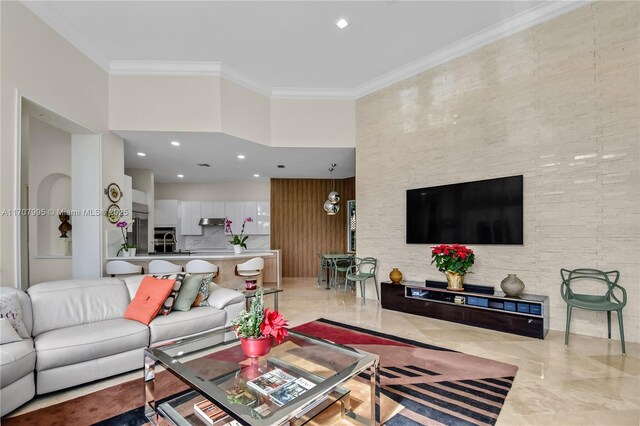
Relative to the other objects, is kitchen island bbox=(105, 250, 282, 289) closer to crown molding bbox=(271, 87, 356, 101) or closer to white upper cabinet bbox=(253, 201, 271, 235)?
white upper cabinet bbox=(253, 201, 271, 235)

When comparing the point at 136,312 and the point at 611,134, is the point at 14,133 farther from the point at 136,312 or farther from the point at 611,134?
the point at 611,134

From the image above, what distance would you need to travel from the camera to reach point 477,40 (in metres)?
4.23

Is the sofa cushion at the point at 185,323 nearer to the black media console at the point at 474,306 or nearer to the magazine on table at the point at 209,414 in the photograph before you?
the magazine on table at the point at 209,414

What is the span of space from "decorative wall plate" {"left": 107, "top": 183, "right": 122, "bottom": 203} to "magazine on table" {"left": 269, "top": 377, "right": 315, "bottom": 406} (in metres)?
4.27

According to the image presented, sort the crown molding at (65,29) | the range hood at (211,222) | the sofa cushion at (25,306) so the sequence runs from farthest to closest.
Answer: the range hood at (211,222)
the crown molding at (65,29)
the sofa cushion at (25,306)

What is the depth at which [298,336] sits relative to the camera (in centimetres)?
236

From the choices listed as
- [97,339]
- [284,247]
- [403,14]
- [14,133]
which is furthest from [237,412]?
[284,247]

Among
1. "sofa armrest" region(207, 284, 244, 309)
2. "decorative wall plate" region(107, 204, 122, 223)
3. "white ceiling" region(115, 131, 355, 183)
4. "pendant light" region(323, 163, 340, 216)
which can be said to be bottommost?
"sofa armrest" region(207, 284, 244, 309)

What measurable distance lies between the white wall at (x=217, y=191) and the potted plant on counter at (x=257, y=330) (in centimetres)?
726

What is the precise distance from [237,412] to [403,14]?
14.3 feet

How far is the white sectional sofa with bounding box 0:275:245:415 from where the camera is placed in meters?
2.13

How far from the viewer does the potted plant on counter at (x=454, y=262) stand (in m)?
4.07

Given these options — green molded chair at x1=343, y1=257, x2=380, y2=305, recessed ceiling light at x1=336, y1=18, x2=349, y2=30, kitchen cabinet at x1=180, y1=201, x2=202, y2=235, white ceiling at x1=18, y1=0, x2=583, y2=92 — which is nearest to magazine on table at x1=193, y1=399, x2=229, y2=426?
green molded chair at x1=343, y1=257, x2=380, y2=305

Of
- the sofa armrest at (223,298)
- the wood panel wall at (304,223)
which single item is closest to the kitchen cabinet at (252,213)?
the wood panel wall at (304,223)
